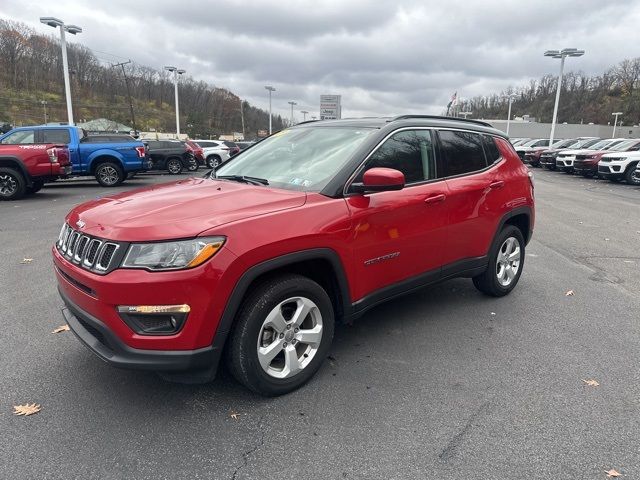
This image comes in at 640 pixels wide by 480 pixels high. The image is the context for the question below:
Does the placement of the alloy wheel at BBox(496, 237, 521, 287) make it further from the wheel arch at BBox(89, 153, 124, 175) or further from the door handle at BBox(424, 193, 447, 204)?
the wheel arch at BBox(89, 153, 124, 175)

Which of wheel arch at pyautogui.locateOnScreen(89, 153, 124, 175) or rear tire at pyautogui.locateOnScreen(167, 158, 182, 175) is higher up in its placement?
wheel arch at pyautogui.locateOnScreen(89, 153, 124, 175)

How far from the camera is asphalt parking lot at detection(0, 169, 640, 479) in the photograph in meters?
2.38

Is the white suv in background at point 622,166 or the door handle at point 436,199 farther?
the white suv in background at point 622,166

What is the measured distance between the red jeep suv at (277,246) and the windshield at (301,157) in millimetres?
16

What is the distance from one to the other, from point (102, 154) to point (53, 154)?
3.35m

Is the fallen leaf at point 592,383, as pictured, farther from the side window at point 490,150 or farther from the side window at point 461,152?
the side window at point 490,150

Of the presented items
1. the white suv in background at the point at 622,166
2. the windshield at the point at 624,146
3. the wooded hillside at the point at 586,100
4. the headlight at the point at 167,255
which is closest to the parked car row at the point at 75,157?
the headlight at the point at 167,255

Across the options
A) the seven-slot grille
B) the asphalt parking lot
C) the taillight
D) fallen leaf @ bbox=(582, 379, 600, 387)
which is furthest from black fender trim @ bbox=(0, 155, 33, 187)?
fallen leaf @ bbox=(582, 379, 600, 387)

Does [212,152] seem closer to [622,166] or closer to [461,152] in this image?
[622,166]

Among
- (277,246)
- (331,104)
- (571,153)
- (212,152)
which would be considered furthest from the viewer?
(331,104)

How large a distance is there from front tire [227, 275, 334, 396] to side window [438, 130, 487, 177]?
1848 millimetres

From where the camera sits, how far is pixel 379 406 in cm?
288

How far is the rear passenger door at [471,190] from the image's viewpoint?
4.04 metres

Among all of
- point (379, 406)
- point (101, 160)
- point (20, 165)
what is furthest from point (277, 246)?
point (101, 160)
